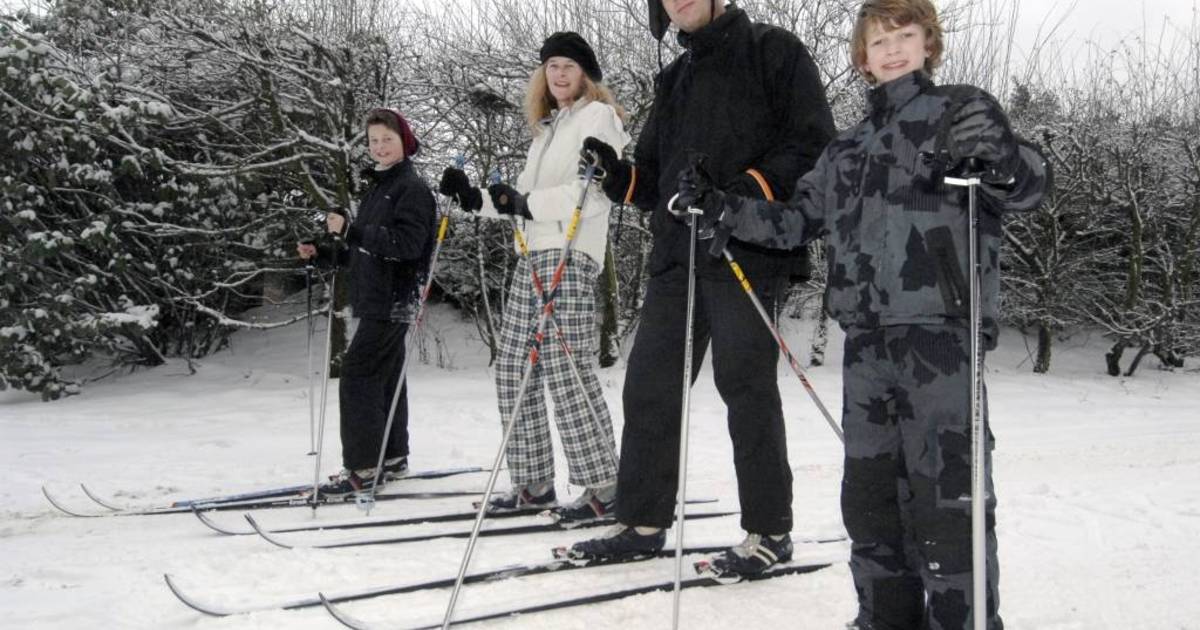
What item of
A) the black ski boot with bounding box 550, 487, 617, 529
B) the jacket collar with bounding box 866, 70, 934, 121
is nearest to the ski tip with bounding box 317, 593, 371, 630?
the black ski boot with bounding box 550, 487, 617, 529

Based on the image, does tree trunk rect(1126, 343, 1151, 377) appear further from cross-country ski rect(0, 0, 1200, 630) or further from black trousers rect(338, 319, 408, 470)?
black trousers rect(338, 319, 408, 470)

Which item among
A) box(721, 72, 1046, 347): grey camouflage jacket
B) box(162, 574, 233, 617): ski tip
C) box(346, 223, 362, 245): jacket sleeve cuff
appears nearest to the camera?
box(721, 72, 1046, 347): grey camouflage jacket

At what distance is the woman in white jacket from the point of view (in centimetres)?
327

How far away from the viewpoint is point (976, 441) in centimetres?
175

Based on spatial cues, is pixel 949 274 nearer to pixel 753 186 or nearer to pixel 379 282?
pixel 753 186

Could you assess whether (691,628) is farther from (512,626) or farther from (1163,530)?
(1163,530)

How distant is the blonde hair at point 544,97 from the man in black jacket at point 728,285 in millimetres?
608

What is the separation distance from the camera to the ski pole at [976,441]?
167 cm

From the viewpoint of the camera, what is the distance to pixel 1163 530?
11.1 feet

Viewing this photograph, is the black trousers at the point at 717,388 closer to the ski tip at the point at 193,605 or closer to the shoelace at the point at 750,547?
the shoelace at the point at 750,547

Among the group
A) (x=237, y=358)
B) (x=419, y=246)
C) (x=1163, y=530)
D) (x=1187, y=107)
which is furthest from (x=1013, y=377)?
(x=237, y=358)

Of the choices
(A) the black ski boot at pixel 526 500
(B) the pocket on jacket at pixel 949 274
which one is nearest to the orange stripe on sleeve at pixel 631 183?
(B) the pocket on jacket at pixel 949 274

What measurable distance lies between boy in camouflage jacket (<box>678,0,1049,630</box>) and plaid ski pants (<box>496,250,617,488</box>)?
1347 mm

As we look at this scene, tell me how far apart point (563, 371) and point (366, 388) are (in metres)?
1.10
